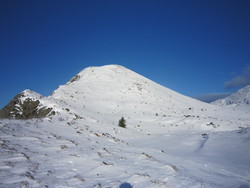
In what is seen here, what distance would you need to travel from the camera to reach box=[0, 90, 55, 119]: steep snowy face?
1906 cm

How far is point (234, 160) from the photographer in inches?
317

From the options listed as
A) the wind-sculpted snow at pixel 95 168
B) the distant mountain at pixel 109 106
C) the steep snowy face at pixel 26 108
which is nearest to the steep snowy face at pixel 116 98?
the distant mountain at pixel 109 106

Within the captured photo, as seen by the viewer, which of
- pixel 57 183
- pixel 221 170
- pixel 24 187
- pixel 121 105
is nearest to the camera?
pixel 24 187

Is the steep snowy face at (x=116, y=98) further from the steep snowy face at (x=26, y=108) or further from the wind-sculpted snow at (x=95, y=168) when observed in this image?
the wind-sculpted snow at (x=95, y=168)

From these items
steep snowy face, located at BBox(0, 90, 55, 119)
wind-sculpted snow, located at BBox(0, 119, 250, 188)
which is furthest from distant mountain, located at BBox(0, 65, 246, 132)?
wind-sculpted snow, located at BBox(0, 119, 250, 188)

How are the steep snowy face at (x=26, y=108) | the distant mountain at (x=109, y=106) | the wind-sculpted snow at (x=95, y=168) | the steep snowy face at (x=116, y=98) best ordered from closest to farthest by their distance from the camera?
the wind-sculpted snow at (x=95, y=168) < the steep snowy face at (x=26, y=108) < the distant mountain at (x=109, y=106) < the steep snowy face at (x=116, y=98)

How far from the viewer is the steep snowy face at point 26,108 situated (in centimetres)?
1906

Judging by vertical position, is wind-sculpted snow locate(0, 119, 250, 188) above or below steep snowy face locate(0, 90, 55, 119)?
below

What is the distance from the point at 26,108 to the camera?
20.0 meters

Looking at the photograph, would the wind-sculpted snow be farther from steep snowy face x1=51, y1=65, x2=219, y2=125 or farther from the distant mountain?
steep snowy face x1=51, y1=65, x2=219, y2=125

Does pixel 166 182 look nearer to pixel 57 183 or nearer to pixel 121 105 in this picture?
pixel 57 183

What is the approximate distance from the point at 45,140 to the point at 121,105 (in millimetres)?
28450

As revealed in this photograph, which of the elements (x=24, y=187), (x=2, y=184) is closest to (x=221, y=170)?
(x=24, y=187)

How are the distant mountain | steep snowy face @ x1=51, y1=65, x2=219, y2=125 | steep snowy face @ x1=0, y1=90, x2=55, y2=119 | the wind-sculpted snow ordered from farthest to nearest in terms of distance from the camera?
Result: steep snowy face @ x1=51, y1=65, x2=219, y2=125 < the distant mountain < steep snowy face @ x1=0, y1=90, x2=55, y2=119 < the wind-sculpted snow
